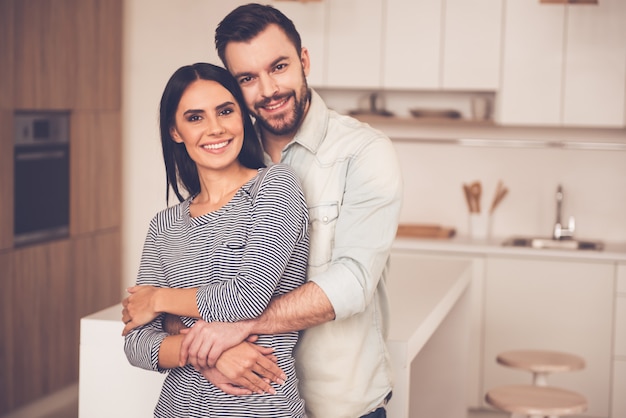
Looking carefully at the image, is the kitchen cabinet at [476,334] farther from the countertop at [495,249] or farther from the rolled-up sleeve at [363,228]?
the rolled-up sleeve at [363,228]

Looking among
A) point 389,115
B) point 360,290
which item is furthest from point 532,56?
point 360,290

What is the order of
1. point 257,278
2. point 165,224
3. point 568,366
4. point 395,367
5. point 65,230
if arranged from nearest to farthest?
1. point 257,278
2. point 165,224
3. point 395,367
4. point 568,366
5. point 65,230

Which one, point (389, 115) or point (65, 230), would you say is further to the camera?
point (389, 115)

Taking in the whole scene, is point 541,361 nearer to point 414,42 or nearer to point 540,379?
point 540,379

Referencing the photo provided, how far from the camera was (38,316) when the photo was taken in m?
4.48

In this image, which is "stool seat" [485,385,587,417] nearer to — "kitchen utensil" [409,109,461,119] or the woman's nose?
the woman's nose

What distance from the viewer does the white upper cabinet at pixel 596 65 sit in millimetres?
4832

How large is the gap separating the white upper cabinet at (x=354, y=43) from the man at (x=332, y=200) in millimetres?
3205

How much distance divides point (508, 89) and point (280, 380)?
360 cm

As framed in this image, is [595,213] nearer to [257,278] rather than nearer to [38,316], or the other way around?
[38,316]

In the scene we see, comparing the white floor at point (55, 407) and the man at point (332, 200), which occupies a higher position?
the man at point (332, 200)

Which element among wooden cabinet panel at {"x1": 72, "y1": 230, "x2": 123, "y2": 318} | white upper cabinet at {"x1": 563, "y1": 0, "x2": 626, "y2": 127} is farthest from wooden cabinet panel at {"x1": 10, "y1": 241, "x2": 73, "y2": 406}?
white upper cabinet at {"x1": 563, "y1": 0, "x2": 626, "y2": 127}

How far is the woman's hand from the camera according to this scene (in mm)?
1789

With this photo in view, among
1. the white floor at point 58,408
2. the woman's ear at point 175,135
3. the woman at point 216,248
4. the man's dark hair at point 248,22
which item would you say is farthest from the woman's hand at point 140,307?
the white floor at point 58,408
